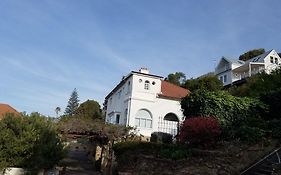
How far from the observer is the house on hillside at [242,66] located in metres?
52.0

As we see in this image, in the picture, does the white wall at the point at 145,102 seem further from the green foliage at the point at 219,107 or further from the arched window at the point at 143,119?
the green foliage at the point at 219,107

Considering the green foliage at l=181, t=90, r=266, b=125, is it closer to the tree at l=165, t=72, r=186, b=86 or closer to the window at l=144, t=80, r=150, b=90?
the window at l=144, t=80, r=150, b=90

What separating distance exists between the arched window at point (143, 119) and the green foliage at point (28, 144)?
55.0 ft

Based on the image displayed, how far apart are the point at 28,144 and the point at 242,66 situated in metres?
46.0

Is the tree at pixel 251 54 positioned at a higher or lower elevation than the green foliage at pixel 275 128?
higher

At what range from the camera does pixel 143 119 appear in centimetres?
3394

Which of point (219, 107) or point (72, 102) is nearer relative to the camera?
point (219, 107)

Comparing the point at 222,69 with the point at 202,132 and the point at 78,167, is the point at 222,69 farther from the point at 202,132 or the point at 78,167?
the point at 202,132

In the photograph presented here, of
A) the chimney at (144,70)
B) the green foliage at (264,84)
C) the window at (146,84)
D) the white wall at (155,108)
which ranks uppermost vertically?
the chimney at (144,70)

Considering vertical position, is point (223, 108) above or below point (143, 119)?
below

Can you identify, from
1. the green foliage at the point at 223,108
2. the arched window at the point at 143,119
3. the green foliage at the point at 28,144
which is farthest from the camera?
the arched window at the point at 143,119

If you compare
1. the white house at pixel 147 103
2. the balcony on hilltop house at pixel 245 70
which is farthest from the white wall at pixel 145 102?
the balcony on hilltop house at pixel 245 70

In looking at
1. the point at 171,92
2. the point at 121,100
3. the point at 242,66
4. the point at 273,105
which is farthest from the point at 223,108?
the point at 242,66

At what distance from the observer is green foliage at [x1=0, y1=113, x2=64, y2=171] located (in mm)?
15766
